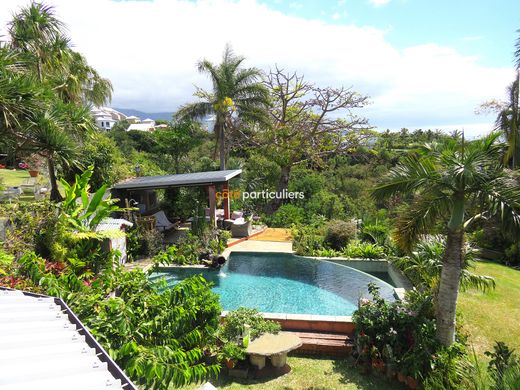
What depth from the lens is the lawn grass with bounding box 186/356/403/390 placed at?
21.1ft

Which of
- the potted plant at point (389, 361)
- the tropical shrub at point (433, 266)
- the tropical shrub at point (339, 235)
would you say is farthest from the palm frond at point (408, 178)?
the tropical shrub at point (339, 235)

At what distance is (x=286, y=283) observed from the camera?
1153cm

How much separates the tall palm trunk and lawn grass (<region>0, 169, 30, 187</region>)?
67.1ft

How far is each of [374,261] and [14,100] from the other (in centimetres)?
1242

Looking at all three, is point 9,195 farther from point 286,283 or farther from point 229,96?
point 229,96

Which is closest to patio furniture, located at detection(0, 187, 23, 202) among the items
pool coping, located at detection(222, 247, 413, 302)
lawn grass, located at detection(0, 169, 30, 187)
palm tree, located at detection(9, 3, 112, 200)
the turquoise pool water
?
palm tree, located at detection(9, 3, 112, 200)

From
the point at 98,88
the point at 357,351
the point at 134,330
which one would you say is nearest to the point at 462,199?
the point at 357,351

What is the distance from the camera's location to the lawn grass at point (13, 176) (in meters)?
18.8

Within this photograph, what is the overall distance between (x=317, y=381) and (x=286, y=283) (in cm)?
497

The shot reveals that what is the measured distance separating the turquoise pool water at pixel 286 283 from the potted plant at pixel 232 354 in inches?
82.6

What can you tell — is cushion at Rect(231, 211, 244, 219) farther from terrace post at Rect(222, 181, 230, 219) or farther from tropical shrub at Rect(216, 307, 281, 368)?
tropical shrub at Rect(216, 307, 281, 368)

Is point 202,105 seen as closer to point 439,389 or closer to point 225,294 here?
point 225,294

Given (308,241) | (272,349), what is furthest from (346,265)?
(272,349)

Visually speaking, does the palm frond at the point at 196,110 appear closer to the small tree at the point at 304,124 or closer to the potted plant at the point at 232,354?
the small tree at the point at 304,124
